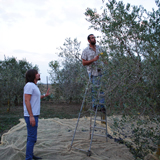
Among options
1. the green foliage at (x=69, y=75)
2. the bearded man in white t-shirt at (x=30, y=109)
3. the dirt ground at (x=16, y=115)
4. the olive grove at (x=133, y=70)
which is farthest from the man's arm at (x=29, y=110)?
the green foliage at (x=69, y=75)

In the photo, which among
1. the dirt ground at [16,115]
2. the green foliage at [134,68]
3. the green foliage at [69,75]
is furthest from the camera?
the green foliage at [69,75]

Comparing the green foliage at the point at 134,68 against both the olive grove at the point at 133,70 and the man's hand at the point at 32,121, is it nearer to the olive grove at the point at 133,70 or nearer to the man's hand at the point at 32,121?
the olive grove at the point at 133,70

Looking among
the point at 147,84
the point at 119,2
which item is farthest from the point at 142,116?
the point at 119,2

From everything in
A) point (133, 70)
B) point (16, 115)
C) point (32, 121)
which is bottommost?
point (16, 115)

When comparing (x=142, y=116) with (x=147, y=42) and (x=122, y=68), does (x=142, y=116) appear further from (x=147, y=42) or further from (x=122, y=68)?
(x=147, y=42)

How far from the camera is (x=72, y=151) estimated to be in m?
4.11

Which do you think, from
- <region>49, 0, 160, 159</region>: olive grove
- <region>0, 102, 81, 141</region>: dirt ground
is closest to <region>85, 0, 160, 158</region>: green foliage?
<region>49, 0, 160, 159</region>: olive grove

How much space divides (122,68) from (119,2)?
1525mm

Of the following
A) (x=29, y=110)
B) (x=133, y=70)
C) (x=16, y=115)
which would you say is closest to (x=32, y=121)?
(x=29, y=110)

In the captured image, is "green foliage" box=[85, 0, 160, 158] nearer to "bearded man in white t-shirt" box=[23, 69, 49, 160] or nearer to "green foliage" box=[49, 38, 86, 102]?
"bearded man in white t-shirt" box=[23, 69, 49, 160]

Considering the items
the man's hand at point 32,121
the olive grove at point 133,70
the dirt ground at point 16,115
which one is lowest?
the dirt ground at point 16,115

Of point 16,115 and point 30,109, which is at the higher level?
point 30,109

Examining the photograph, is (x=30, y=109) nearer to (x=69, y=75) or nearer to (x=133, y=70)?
(x=133, y=70)

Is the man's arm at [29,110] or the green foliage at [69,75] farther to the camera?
the green foliage at [69,75]
